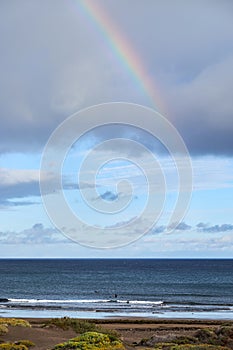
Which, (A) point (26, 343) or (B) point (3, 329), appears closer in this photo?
(A) point (26, 343)

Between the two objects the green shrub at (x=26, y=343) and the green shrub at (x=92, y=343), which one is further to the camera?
the green shrub at (x=26, y=343)

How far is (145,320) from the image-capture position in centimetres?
5262

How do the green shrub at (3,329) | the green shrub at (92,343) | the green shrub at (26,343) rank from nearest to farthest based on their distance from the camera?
1. the green shrub at (92,343)
2. the green shrub at (26,343)
3. the green shrub at (3,329)

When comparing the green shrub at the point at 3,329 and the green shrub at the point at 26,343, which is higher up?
the green shrub at the point at 3,329

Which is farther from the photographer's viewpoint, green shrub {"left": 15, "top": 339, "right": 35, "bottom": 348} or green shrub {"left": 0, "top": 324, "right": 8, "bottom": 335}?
green shrub {"left": 0, "top": 324, "right": 8, "bottom": 335}

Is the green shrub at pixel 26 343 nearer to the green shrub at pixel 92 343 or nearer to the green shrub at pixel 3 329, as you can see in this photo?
the green shrub at pixel 92 343

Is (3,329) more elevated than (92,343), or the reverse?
(3,329)

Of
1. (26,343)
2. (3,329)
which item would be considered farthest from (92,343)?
(3,329)

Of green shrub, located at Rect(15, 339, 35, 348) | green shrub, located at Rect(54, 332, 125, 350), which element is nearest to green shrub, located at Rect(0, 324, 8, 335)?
green shrub, located at Rect(15, 339, 35, 348)

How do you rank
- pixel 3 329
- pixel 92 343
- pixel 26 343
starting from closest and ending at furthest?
pixel 92 343
pixel 26 343
pixel 3 329

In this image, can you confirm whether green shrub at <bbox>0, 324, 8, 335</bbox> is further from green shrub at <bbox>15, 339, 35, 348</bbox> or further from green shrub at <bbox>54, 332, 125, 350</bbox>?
green shrub at <bbox>54, 332, 125, 350</bbox>

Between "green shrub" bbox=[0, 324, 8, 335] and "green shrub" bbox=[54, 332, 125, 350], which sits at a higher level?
"green shrub" bbox=[0, 324, 8, 335]

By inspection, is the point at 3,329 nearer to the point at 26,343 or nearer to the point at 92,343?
the point at 26,343

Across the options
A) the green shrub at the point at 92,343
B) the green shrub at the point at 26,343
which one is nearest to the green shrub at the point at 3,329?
the green shrub at the point at 26,343
